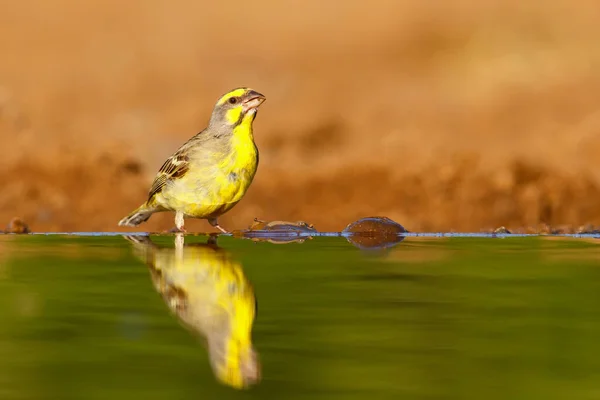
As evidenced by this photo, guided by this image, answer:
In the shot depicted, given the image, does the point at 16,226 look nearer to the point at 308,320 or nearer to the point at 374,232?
the point at 374,232

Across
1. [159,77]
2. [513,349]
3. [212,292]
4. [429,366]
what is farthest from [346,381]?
[159,77]

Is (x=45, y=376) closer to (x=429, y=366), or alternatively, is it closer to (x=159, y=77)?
(x=429, y=366)

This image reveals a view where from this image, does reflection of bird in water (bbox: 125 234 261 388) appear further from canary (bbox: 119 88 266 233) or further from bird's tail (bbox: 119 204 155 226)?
bird's tail (bbox: 119 204 155 226)

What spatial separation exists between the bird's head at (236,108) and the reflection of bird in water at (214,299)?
1571 mm

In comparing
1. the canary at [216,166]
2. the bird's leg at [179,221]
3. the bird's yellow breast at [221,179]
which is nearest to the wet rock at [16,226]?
the canary at [216,166]

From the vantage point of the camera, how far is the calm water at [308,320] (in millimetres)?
3992

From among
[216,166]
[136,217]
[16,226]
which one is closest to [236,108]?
[216,166]

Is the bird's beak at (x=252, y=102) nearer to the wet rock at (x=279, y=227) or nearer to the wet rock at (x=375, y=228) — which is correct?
the wet rock at (x=279, y=227)

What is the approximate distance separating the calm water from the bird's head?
1583 mm

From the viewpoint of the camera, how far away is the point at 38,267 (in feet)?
24.1

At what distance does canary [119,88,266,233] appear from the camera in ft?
31.0

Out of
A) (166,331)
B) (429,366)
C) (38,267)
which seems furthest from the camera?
(38,267)

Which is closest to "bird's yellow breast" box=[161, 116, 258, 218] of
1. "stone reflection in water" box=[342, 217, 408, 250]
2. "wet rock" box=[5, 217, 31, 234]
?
"stone reflection in water" box=[342, 217, 408, 250]

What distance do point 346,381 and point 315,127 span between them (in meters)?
14.4
